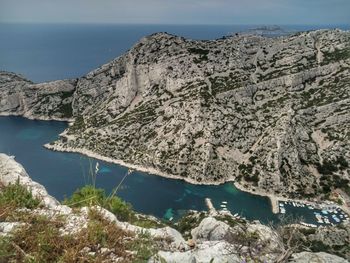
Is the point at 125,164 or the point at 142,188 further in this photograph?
the point at 125,164

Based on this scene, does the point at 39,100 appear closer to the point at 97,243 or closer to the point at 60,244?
the point at 97,243

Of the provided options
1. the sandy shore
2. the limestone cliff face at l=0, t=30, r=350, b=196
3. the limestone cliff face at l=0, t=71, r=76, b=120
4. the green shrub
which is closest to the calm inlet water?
the sandy shore

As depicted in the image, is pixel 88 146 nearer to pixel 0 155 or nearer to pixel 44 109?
pixel 44 109

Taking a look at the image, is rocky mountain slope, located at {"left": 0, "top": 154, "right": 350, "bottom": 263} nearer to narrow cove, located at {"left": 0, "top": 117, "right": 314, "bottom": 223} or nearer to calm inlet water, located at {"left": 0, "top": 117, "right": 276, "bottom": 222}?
narrow cove, located at {"left": 0, "top": 117, "right": 314, "bottom": 223}

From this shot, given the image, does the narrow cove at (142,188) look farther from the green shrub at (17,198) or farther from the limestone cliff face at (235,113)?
the green shrub at (17,198)

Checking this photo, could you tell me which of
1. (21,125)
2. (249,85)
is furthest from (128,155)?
(21,125)

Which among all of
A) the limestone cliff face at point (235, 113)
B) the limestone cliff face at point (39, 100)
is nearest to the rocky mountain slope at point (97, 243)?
the limestone cliff face at point (235, 113)

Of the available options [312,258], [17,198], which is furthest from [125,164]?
[312,258]
